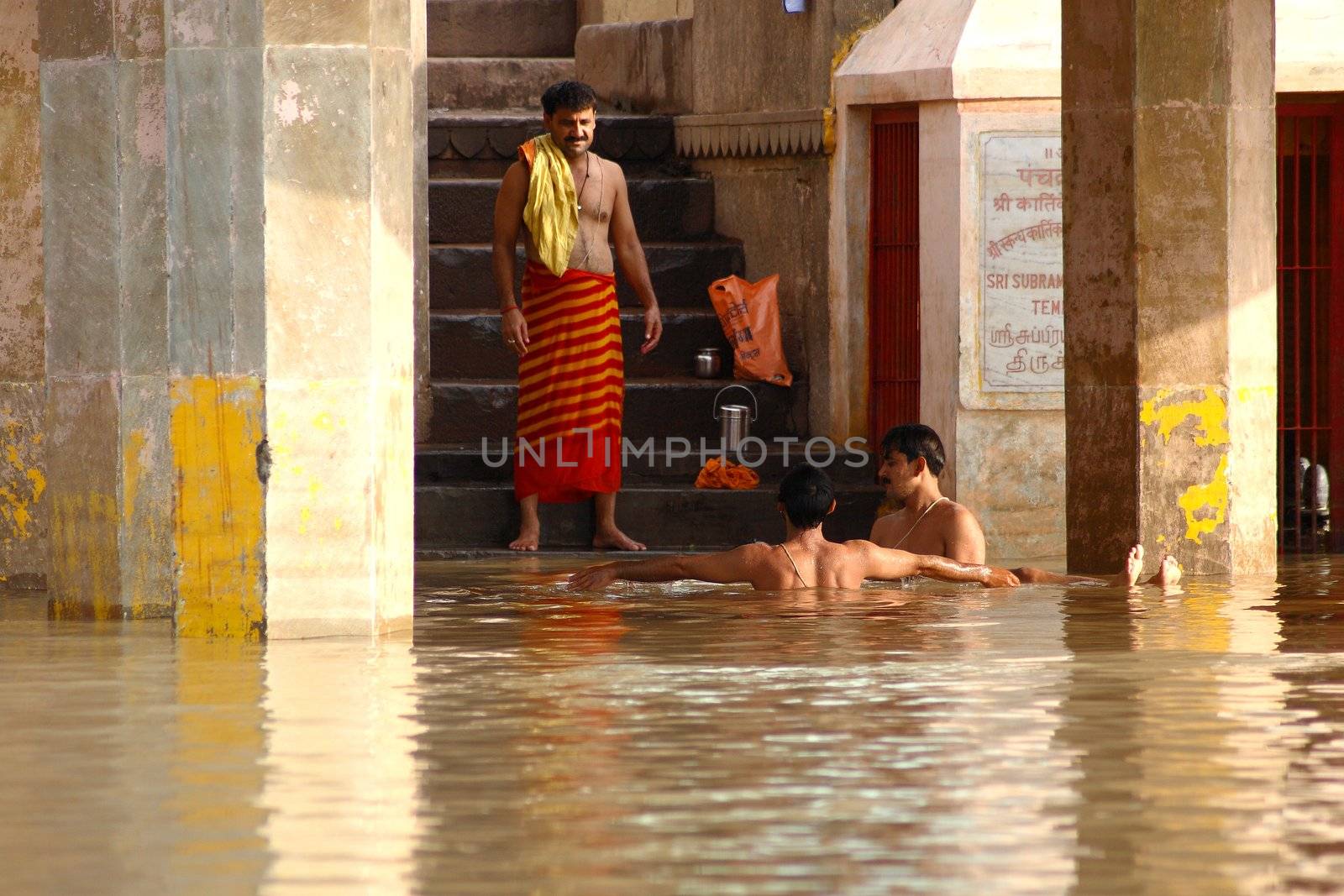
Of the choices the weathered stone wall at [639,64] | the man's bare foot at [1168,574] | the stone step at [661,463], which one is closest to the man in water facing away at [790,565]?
the man's bare foot at [1168,574]

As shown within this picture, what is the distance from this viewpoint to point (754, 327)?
1320 centimetres

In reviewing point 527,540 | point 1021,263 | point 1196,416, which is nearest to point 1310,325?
point 1021,263

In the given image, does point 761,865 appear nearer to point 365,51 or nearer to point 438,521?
point 365,51

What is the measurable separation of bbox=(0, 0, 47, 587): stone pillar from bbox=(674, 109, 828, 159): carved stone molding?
16.2ft

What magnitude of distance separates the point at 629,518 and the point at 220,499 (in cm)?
436

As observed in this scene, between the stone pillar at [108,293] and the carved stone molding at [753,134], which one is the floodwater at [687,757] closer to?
the stone pillar at [108,293]

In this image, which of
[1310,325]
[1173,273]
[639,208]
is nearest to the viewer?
[1173,273]

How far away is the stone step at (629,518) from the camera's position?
11758mm

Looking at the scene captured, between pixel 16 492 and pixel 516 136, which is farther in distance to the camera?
pixel 516 136

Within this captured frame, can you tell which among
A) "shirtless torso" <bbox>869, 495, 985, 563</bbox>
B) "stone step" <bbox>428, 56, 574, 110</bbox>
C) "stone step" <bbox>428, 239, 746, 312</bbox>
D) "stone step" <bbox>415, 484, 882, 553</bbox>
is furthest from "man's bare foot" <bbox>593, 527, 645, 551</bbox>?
"stone step" <bbox>428, 56, 574, 110</bbox>

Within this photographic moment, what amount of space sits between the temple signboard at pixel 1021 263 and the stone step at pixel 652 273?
2.47 meters

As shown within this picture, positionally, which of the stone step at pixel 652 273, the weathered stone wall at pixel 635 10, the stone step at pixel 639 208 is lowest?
the stone step at pixel 652 273

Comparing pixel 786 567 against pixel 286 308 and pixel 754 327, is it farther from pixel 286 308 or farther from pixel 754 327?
pixel 754 327

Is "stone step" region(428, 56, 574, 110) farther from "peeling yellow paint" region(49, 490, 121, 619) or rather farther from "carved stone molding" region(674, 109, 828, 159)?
"peeling yellow paint" region(49, 490, 121, 619)
